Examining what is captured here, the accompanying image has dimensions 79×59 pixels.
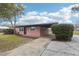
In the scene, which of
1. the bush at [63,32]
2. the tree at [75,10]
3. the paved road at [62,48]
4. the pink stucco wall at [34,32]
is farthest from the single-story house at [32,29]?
the tree at [75,10]

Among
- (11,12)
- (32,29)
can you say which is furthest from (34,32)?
(11,12)

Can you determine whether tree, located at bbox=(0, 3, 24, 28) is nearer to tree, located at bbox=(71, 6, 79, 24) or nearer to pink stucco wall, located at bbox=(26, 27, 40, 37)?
pink stucco wall, located at bbox=(26, 27, 40, 37)

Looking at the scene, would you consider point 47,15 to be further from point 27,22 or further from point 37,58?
point 37,58

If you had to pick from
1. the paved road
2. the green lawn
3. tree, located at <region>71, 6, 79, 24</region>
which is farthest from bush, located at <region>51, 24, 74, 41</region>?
the green lawn

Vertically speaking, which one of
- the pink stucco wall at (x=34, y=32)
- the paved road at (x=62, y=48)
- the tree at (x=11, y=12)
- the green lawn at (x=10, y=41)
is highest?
the tree at (x=11, y=12)

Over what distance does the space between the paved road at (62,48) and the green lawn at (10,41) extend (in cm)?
59

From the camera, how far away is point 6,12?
5.08m

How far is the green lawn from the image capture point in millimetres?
5039

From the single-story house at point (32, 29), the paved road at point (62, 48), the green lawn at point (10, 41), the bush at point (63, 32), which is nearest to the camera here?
the paved road at point (62, 48)

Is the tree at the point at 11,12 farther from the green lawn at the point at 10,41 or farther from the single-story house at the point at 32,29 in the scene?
the green lawn at the point at 10,41

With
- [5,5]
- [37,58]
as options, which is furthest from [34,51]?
[5,5]

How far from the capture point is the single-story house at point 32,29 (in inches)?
204

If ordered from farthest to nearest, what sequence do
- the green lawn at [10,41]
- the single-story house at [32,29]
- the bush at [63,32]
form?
the bush at [63,32] → the single-story house at [32,29] → the green lawn at [10,41]

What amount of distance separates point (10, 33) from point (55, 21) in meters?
1.20
